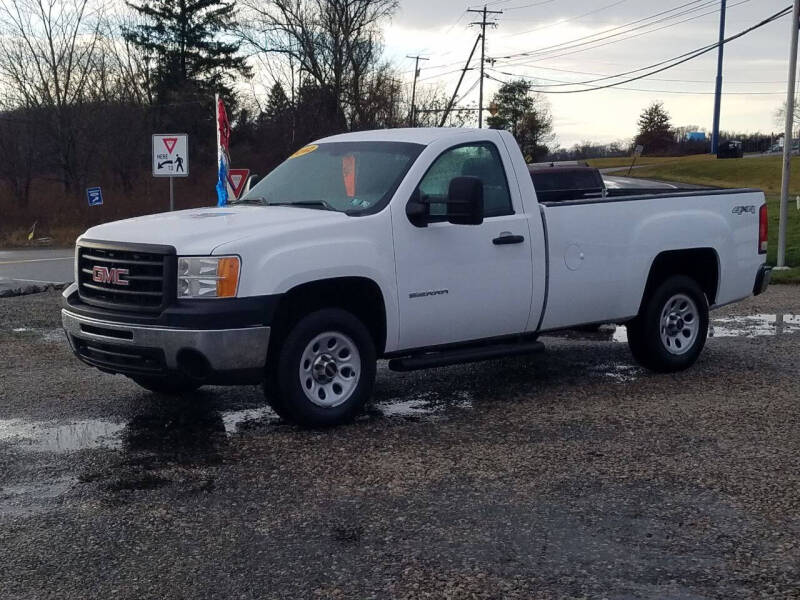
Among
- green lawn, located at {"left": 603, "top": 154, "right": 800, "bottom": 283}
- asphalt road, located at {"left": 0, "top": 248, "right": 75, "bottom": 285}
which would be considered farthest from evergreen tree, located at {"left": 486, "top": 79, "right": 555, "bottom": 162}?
asphalt road, located at {"left": 0, "top": 248, "right": 75, "bottom": 285}

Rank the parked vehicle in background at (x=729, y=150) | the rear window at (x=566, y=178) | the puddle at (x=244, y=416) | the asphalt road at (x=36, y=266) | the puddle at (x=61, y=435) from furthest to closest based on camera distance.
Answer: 1. the parked vehicle in background at (x=729, y=150)
2. the asphalt road at (x=36, y=266)
3. the rear window at (x=566, y=178)
4. the puddle at (x=244, y=416)
5. the puddle at (x=61, y=435)

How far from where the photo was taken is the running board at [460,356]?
23.2 ft

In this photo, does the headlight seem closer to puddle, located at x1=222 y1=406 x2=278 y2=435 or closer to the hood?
the hood

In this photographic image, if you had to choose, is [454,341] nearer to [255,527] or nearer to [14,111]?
[255,527]

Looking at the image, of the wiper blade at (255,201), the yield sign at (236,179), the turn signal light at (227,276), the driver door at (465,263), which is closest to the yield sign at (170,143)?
the yield sign at (236,179)

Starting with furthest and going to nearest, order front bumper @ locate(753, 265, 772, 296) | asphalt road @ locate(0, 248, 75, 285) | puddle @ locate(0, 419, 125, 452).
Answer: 1. asphalt road @ locate(0, 248, 75, 285)
2. front bumper @ locate(753, 265, 772, 296)
3. puddle @ locate(0, 419, 125, 452)

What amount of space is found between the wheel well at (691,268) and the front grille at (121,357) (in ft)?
14.2

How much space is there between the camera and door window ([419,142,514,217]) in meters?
7.36

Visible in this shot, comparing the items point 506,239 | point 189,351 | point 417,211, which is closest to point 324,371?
point 189,351

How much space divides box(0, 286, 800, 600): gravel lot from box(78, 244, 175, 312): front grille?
0.88 metres

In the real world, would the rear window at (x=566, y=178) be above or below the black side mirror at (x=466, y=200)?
above

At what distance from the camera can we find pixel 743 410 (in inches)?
290

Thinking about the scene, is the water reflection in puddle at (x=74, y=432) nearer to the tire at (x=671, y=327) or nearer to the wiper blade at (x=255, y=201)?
the wiper blade at (x=255, y=201)

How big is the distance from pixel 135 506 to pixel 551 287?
3.80 meters
